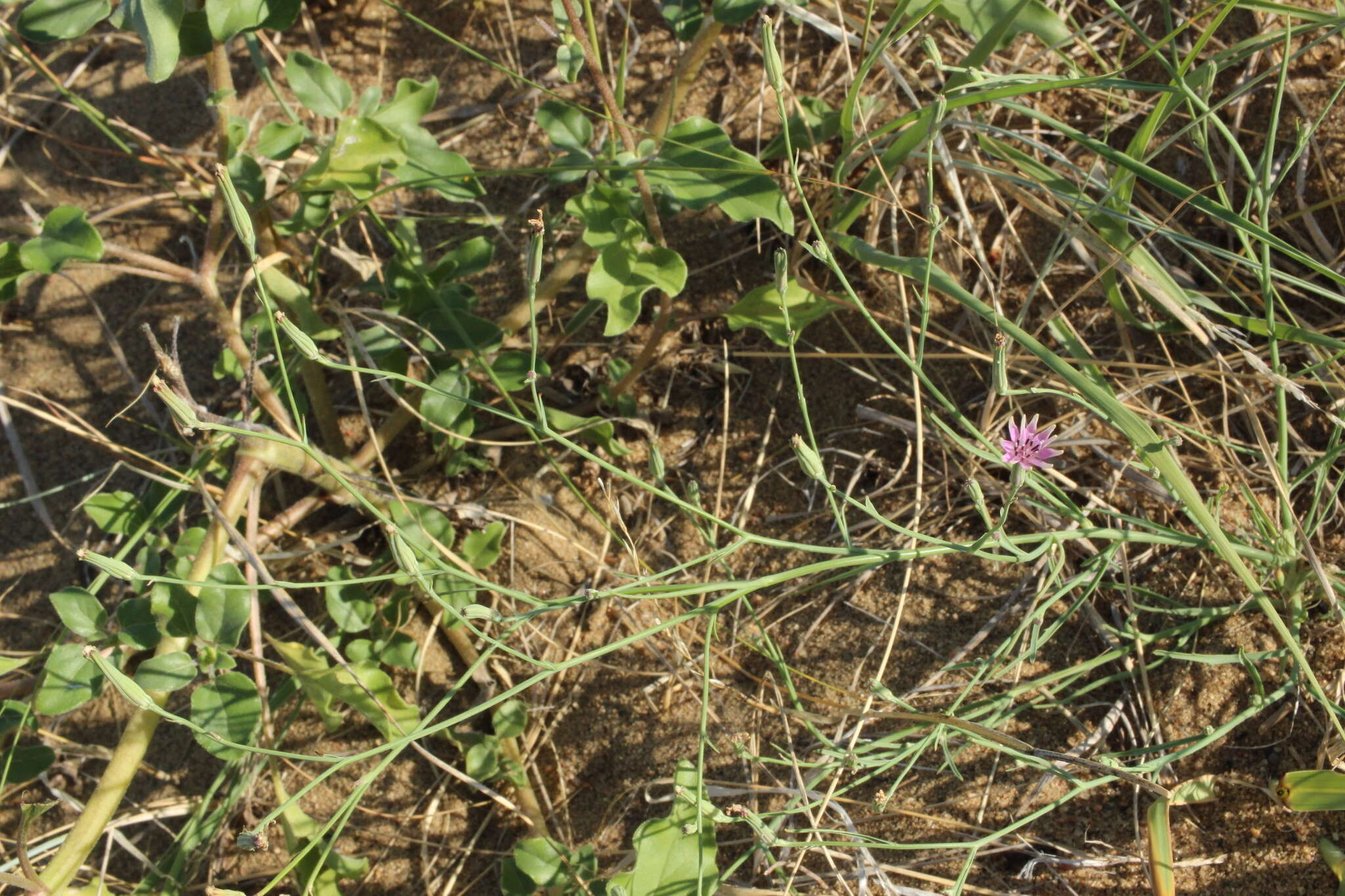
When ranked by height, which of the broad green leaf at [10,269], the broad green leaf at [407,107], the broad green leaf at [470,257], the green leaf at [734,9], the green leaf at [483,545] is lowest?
the green leaf at [483,545]

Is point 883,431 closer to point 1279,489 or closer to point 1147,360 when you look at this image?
point 1147,360

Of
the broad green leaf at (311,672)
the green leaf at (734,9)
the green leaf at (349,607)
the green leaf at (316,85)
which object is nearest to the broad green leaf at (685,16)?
the green leaf at (734,9)

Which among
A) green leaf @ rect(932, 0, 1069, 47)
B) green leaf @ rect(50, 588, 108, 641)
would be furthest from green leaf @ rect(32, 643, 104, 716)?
green leaf @ rect(932, 0, 1069, 47)

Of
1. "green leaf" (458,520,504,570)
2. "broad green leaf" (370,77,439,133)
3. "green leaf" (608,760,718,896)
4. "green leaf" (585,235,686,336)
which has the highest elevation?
"broad green leaf" (370,77,439,133)

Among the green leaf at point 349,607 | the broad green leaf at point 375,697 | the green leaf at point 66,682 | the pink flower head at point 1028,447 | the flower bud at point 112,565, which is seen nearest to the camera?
the flower bud at point 112,565

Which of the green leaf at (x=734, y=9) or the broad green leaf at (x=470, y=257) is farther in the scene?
the broad green leaf at (x=470, y=257)

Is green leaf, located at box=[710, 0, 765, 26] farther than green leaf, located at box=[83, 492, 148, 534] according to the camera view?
No

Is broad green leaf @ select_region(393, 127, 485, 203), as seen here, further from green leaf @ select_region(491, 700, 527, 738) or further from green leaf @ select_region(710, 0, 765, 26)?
green leaf @ select_region(491, 700, 527, 738)

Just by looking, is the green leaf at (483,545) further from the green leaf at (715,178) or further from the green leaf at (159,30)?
the green leaf at (159,30)
